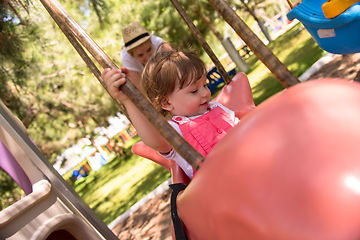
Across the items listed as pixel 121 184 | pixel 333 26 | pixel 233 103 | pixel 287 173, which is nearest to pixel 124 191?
pixel 121 184

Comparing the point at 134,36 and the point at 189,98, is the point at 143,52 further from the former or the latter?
the point at 189,98

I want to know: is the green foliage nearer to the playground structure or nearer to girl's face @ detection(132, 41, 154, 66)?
girl's face @ detection(132, 41, 154, 66)

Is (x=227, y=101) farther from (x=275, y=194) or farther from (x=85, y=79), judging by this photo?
(x=85, y=79)

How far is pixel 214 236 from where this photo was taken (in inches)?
32.2

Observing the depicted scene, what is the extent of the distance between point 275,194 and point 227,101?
125 cm

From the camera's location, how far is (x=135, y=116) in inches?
51.8

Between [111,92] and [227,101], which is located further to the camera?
[227,101]

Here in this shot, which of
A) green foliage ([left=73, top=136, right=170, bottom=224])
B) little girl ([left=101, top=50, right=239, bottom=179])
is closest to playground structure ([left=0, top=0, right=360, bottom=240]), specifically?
little girl ([left=101, top=50, right=239, bottom=179])

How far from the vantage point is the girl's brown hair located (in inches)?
59.2

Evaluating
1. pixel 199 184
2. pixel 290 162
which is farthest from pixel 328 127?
pixel 199 184

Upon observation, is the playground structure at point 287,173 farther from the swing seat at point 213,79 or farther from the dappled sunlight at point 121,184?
the swing seat at point 213,79

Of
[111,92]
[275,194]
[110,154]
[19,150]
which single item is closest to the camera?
[275,194]

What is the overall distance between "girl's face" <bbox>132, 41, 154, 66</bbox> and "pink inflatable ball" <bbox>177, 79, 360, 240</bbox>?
2215 mm

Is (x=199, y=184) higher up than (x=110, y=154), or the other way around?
(x=199, y=184)
